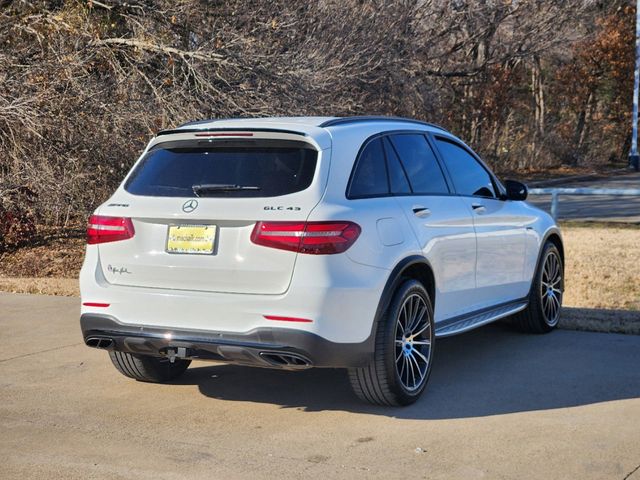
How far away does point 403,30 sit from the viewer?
22.0 metres

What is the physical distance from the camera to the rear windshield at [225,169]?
6.07 metres

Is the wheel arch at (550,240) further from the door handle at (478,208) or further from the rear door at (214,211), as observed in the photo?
the rear door at (214,211)

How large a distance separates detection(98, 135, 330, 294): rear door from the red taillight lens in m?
0.04

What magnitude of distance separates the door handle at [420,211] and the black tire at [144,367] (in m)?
1.93

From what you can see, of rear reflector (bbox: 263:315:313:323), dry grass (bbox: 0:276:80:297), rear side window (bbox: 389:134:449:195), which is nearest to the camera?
rear reflector (bbox: 263:315:313:323)

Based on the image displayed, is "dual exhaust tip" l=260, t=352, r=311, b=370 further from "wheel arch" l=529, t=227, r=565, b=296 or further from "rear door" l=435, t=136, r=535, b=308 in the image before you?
"wheel arch" l=529, t=227, r=565, b=296

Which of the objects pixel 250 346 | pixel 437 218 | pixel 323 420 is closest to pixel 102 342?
pixel 250 346

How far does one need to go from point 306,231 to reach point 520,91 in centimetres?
3285

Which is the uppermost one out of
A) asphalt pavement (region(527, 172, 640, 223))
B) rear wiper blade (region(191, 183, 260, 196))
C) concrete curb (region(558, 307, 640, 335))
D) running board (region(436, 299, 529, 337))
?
rear wiper blade (region(191, 183, 260, 196))

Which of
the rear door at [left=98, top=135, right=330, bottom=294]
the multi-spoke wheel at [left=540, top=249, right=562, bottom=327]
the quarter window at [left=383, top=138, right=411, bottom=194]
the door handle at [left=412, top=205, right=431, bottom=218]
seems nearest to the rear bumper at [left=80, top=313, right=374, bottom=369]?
the rear door at [left=98, top=135, right=330, bottom=294]

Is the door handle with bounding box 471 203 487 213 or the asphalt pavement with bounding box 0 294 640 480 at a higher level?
the door handle with bounding box 471 203 487 213

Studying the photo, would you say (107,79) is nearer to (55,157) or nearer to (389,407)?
(55,157)

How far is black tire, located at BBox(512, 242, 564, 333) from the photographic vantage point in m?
8.66

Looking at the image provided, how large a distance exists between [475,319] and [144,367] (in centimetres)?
239
